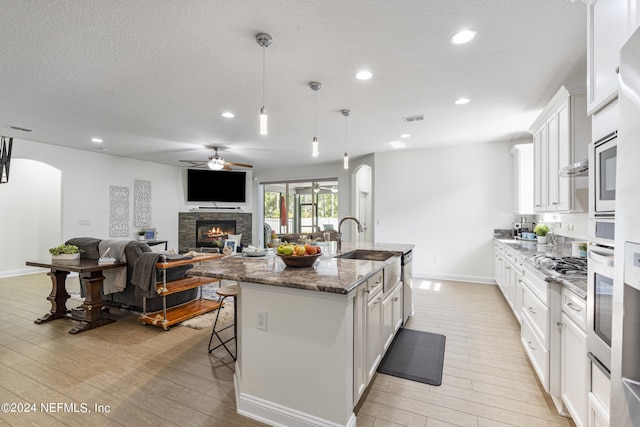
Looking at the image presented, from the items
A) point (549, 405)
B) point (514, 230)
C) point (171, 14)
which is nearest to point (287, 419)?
point (549, 405)

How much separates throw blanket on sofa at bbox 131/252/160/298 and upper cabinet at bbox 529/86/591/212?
14.8ft

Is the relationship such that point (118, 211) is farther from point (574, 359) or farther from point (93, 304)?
point (574, 359)

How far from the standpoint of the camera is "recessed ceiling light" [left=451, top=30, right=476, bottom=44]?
7.22 feet

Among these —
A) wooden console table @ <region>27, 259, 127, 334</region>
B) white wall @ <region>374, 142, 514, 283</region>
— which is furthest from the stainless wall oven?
white wall @ <region>374, 142, 514, 283</region>

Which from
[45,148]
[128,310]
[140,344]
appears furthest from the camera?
[45,148]

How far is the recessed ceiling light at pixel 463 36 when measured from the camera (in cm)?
220

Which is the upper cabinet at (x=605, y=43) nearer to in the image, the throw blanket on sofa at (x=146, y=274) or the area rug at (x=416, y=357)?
the area rug at (x=416, y=357)

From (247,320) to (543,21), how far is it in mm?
2973

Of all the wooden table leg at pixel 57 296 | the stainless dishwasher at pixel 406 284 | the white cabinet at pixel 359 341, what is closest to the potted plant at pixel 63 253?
the wooden table leg at pixel 57 296

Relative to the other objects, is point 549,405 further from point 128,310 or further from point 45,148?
point 45,148

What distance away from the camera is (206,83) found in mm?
3096

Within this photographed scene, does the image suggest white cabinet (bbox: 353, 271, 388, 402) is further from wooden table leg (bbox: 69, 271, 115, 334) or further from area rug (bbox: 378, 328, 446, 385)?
wooden table leg (bbox: 69, 271, 115, 334)

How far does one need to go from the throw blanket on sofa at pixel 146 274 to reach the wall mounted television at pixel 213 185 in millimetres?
5250

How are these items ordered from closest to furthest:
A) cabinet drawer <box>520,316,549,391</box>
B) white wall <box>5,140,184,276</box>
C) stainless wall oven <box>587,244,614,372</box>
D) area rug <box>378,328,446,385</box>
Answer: stainless wall oven <box>587,244,614,372</box>
cabinet drawer <box>520,316,549,391</box>
area rug <box>378,328,446,385</box>
white wall <box>5,140,184,276</box>
